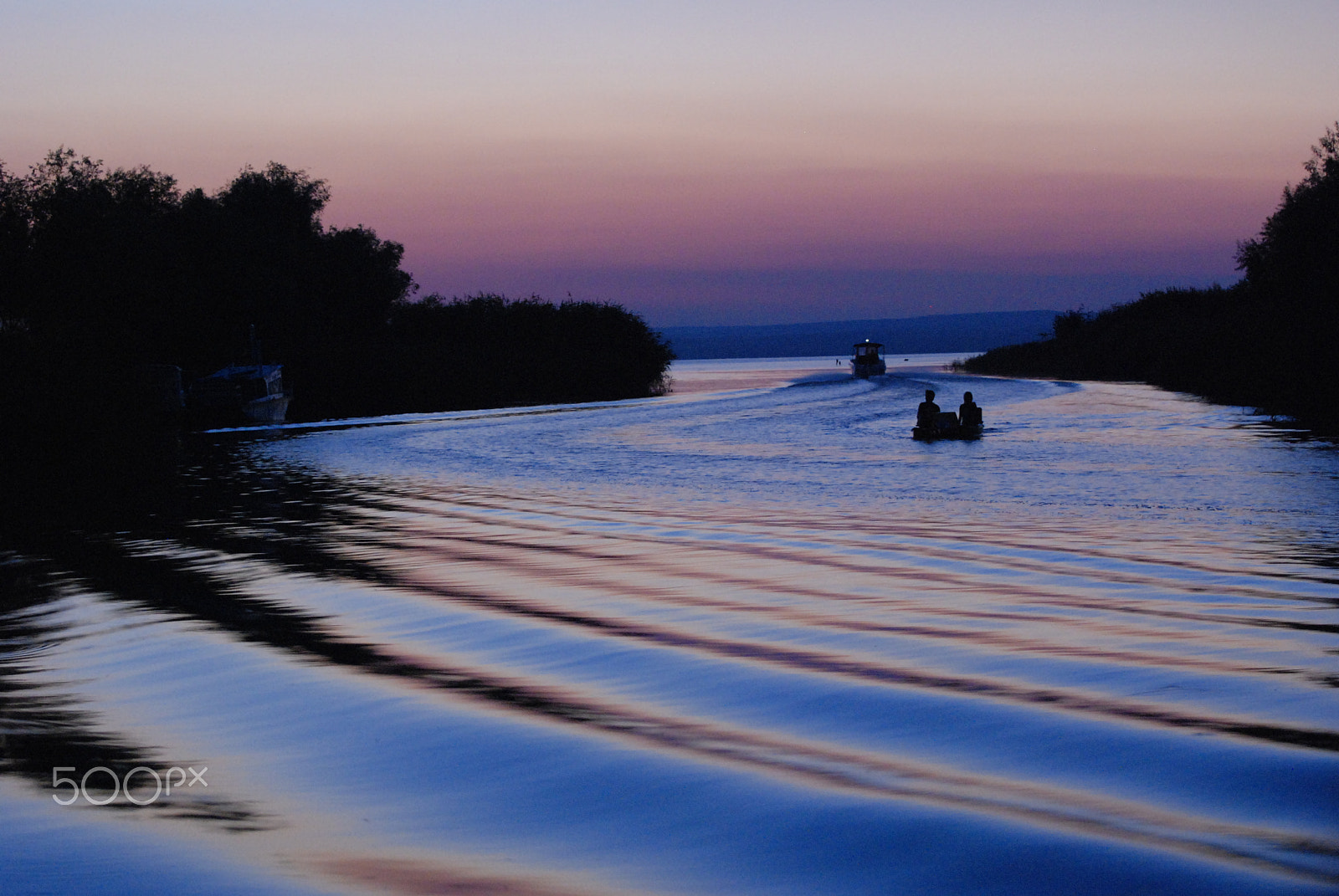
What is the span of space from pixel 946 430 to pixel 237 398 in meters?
30.8

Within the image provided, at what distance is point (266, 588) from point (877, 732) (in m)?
6.64

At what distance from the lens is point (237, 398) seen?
5072 centimetres

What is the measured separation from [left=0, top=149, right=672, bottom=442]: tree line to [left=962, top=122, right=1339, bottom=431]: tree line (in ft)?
108

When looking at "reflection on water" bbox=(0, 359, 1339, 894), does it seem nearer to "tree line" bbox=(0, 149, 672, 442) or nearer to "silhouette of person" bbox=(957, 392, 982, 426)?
"silhouette of person" bbox=(957, 392, 982, 426)

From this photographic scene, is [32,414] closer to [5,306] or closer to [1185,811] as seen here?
[1185,811]

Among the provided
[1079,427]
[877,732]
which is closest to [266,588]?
[877,732]

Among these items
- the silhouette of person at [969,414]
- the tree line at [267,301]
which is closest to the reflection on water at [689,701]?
the silhouette of person at [969,414]

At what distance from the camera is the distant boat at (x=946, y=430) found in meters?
32.7

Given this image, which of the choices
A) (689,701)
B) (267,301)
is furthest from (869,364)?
(689,701)

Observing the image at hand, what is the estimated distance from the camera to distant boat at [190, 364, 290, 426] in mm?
50469

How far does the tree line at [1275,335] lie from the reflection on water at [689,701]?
22.0m

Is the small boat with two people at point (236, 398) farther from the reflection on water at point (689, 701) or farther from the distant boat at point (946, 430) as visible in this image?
the reflection on water at point (689, 701)

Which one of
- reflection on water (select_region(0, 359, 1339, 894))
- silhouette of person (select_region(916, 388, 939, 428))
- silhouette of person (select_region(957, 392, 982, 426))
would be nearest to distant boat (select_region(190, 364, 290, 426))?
silhouette of person (select_region(916, 388, 939, 428))

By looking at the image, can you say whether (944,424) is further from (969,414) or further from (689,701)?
(689,701)
